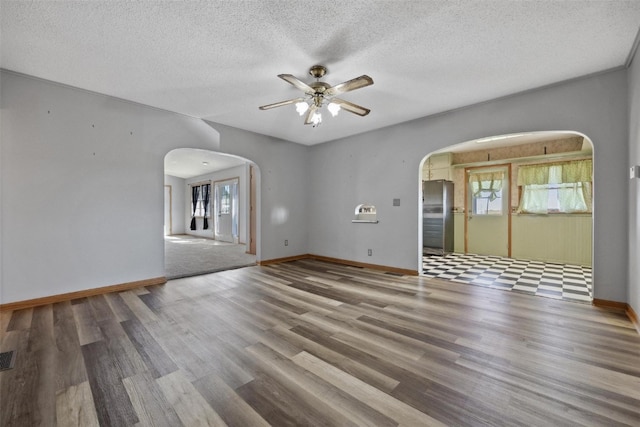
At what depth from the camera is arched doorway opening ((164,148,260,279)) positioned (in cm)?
566

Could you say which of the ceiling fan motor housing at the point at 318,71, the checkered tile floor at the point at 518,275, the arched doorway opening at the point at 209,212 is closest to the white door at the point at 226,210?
the arched doorway opening at the point at 209,212

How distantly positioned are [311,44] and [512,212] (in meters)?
6.23

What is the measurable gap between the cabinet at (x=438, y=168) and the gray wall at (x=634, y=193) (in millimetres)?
4033

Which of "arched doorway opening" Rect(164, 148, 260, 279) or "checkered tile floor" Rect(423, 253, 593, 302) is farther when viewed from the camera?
"arched doorway opening" Rect(164, 148, 260, 279)

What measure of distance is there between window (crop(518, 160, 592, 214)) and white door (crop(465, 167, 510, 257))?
0.38 m

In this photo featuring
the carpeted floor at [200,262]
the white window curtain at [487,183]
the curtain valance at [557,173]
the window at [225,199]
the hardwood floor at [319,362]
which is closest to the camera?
the hardwood floor at [319,362]

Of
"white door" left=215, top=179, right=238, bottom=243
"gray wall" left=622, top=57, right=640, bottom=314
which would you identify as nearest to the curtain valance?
"gray wall" left=622, top=57, right=640, bottom=314

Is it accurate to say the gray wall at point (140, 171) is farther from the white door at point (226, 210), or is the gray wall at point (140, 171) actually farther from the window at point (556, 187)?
the white door at point (226, 210)

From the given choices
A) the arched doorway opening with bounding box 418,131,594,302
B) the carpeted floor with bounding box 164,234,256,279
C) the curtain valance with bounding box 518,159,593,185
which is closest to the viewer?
the carpeted floor with bounding box 164,234,256,279

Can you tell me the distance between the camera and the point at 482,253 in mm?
6695

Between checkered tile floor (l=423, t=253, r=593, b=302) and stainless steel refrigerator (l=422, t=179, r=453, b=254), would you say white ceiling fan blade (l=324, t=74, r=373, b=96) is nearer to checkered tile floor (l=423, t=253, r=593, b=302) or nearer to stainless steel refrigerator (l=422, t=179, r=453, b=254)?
checkered tile floor (l=423, t=253, r=593, b=302)

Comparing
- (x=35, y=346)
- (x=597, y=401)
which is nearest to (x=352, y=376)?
(x=597, y=401)

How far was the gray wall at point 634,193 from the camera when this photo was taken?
2529 millimetres

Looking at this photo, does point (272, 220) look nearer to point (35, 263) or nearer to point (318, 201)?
point (318, 201)
